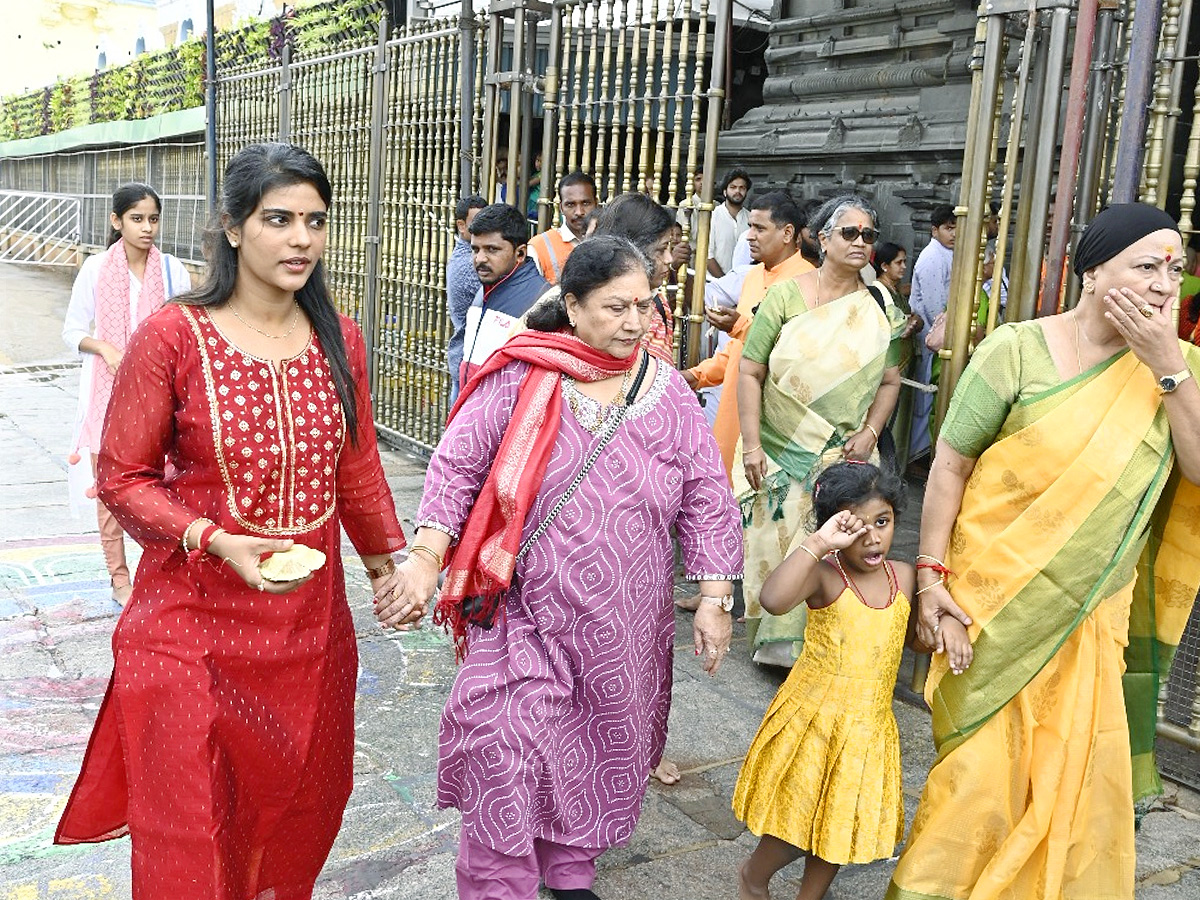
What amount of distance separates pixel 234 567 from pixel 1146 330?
6.47ft

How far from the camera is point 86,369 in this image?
5.22 m

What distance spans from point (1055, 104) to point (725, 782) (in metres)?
2.46

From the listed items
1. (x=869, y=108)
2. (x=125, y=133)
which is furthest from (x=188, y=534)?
(x=125, y=133)

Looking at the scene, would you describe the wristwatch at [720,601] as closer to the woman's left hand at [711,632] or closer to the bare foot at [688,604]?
the woman's left hand at [711,632]

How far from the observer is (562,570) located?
112 inches

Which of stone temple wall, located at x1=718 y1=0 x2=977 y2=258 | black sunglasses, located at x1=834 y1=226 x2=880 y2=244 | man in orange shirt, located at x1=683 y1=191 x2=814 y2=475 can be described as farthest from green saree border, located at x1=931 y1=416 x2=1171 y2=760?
stone temple wall, located at x1=718 y1=0 x2=977 y2=258

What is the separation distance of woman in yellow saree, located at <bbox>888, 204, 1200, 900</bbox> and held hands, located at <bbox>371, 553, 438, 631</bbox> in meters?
1.22

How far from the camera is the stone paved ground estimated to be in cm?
313

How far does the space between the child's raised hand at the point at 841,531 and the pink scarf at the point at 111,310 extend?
3.47 m

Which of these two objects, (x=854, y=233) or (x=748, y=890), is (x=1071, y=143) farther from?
(x=748, y=890)

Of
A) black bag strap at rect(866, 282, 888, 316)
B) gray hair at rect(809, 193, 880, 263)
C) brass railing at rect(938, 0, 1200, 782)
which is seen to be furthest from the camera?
black bag strap at rect(866, 282, 888, 316)

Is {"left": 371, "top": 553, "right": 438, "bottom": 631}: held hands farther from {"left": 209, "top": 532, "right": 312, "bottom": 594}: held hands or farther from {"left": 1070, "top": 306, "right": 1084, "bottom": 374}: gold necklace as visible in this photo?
{"left": 1070, "top": 306, "right": 1084, "bottom": 374}: gold necklace

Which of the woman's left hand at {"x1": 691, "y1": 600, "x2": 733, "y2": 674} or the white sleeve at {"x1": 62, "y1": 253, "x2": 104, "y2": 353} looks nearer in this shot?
the woman's left hand at {"x1": 691, "y1": 600, "x2": 733, "y2": 674}

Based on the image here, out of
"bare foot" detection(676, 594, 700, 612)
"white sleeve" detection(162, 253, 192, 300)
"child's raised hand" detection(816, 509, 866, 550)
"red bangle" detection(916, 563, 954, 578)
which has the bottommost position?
"bare foot" detection(676, 594, 700, 612)
